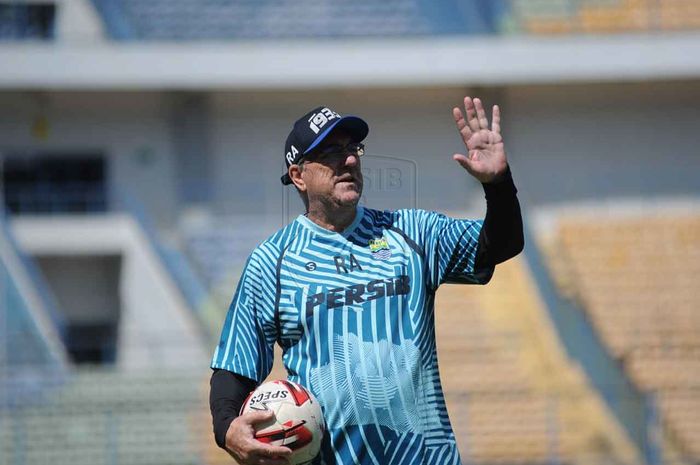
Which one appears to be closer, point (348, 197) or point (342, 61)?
point (348, 197)

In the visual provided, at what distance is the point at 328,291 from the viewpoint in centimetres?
332

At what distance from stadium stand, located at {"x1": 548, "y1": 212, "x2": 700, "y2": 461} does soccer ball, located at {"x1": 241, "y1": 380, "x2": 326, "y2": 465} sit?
8.03 metres

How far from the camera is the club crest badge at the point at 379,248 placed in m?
3.38

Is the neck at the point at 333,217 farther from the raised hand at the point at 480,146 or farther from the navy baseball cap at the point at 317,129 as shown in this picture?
the raised hand at the point at 480,146

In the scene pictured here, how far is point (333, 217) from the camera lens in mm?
3447

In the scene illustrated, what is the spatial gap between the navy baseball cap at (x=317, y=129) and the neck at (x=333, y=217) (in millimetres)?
160

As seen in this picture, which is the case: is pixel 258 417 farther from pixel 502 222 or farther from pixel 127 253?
pixel 127 253

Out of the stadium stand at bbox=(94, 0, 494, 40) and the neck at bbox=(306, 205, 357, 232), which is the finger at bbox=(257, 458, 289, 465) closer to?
the neck at bbox=(306, 205, 357, 232)

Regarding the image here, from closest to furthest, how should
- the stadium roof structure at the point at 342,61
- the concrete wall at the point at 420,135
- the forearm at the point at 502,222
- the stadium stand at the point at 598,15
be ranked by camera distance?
the forearm at the point at 502,222
the stadium roof structure at the point at 342,61
the stadium stand at the point at 598,15
the concrete wall at the point at 420,135

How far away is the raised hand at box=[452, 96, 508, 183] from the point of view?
3.18m

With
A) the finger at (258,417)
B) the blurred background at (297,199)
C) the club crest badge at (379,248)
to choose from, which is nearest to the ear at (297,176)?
the club crest badge at (379,248)

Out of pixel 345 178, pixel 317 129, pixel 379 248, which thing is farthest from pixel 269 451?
pixel 317 129

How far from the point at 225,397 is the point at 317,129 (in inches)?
31.2

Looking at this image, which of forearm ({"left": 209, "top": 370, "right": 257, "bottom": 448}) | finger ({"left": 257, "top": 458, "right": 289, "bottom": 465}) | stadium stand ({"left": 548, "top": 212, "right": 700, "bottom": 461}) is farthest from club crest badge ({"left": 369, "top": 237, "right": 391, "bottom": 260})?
stadium stand ({"left": 548, "top": 212, "right": 700, "bottom": 461})
